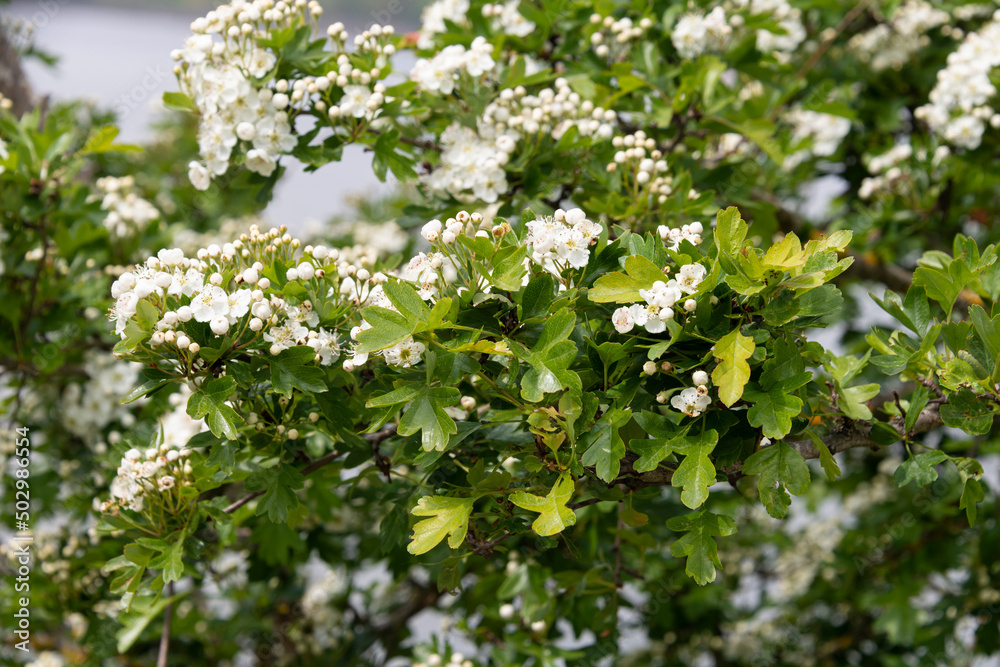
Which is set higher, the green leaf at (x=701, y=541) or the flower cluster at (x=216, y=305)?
the flower cluster at (x=216, y=305)

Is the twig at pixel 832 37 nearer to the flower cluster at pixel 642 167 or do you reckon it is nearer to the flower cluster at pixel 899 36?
the flower cluster at pixel 899 36

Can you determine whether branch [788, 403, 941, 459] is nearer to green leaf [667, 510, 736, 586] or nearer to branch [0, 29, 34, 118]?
green leaf [667, 510, 736, 586]

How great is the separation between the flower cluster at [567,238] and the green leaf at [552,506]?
0.36 meters

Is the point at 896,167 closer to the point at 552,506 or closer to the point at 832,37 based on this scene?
the point at 832,37

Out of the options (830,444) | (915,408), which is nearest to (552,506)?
(830,444)

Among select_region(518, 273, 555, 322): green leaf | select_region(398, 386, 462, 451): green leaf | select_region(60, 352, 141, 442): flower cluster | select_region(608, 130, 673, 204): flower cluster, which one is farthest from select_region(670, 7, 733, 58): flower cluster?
select_region(60, 352, 141, 442): flower cluster

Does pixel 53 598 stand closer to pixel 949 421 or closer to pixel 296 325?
pixel 296 325

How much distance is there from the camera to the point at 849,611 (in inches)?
134

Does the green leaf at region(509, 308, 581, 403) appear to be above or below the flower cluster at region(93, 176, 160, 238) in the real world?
above

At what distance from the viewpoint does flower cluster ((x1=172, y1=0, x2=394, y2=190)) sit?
1844mm

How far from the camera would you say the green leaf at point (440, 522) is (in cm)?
131

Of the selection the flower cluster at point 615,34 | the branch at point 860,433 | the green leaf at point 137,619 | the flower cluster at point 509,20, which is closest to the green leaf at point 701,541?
the branch at point 860,433

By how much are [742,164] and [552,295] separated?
1.69 m

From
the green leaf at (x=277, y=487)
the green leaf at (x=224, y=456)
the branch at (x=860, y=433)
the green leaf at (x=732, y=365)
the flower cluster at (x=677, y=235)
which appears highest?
the flower cluster at (x=677, y=235)
